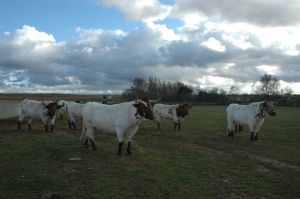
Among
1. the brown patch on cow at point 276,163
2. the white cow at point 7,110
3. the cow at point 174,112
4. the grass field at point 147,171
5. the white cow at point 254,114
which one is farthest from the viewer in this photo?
the white cow at point 7,110

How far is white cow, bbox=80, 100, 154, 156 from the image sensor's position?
15195 millimetres

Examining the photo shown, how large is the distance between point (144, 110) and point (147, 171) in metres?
3.45

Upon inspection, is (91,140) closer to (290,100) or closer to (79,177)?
(79,177)

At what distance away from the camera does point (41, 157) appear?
14.0m

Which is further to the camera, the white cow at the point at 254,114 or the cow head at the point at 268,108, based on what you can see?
the white cow at the point at 254,114

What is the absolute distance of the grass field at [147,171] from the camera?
996 cm

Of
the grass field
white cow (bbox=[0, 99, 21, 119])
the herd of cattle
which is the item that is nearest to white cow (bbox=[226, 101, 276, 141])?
the herd of cattle

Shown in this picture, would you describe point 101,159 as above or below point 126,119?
below

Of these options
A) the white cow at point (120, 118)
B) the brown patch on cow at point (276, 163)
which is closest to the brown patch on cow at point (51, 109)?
the white cow at point (120, 118)

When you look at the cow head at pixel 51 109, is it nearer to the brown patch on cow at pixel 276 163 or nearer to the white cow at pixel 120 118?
the white cow at pixel 120 118

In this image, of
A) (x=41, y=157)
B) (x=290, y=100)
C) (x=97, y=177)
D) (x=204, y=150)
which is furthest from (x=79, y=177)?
(x=290, y=100)

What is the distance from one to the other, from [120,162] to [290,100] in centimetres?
7827

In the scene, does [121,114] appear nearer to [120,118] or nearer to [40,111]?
[120,118]

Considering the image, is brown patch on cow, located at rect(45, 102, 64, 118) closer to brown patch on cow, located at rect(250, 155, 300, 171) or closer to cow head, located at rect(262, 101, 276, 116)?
cow head, located at rect(262, 101, 276, 116)
